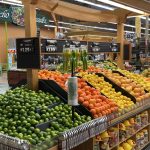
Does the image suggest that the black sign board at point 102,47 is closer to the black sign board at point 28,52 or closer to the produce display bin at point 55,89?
the produce display bin at point 55,89

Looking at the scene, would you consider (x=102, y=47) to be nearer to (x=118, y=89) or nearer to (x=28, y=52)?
(x=118, y=89)

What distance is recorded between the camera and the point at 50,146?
2.79 m

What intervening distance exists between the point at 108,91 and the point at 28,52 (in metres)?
1.63

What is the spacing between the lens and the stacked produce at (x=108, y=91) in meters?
4.52

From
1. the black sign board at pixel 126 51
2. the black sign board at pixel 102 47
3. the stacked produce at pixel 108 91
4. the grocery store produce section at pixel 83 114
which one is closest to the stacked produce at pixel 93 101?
the grocery store produce section at pixel 83 114

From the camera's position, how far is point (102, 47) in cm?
655

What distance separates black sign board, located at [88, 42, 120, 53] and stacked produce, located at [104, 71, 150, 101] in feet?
2.63

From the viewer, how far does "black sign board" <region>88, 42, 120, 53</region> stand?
619 cm

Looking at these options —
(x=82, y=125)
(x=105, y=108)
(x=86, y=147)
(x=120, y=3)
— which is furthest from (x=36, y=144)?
(x=120, y=3)

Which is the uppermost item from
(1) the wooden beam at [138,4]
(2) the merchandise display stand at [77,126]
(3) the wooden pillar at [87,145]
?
(1) the wooden beam at [138,4]

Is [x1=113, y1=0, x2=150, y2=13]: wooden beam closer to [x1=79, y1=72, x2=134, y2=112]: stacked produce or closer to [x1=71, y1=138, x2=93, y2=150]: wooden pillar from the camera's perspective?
[x1=79, y1=72, x2=134, y2=112]: stacked produce

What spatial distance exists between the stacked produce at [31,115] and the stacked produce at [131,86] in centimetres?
175

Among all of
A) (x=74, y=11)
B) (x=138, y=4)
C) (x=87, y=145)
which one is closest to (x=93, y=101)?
(x=87, y=145)

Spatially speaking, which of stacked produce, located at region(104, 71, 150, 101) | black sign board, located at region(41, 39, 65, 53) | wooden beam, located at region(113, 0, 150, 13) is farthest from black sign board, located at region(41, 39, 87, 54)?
wooden beam, located at region(113, 0, 150, 13)
